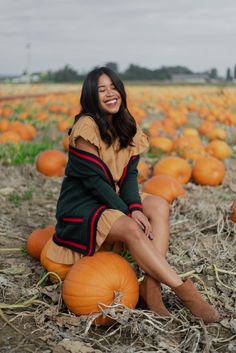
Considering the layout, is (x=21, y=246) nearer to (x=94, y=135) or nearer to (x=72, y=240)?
(x=72, y=240)

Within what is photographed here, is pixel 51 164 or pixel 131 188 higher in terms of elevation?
pixel 131 188

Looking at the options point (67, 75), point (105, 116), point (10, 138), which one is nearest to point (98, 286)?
point (105, 116)

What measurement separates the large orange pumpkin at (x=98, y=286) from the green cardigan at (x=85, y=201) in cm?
16

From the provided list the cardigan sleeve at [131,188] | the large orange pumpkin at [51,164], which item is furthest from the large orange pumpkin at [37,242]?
the large orange pumpkin at [51,164]

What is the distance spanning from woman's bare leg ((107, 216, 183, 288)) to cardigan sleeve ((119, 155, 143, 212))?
13.8 inches

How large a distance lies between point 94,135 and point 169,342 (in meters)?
1.35

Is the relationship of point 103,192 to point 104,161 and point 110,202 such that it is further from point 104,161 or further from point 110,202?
point 104,161

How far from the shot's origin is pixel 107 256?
10.7 ft

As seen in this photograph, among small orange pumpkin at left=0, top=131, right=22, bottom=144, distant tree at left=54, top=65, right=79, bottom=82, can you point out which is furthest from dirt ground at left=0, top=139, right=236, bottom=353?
distant tree at left=54, top=65, right=79, bottom=82

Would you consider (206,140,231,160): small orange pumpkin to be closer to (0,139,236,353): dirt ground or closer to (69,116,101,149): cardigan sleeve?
(0,139,236,353): dirt ground

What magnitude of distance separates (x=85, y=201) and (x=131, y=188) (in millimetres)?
346

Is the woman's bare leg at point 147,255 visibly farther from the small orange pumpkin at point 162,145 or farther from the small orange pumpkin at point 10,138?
the small orange pumpkin at point 10,138

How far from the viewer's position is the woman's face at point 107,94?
11.5 feet

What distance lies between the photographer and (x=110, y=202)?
3352 mm
